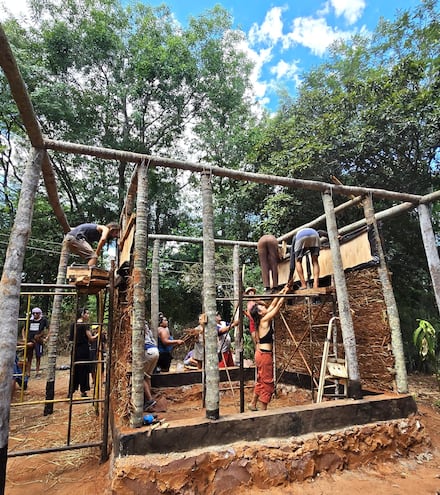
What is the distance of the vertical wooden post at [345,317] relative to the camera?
4.23 meters

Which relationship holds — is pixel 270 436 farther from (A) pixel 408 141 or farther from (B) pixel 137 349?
(A) pixel 408 141

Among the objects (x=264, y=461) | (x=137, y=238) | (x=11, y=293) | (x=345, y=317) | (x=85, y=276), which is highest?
(x=137, y=238)

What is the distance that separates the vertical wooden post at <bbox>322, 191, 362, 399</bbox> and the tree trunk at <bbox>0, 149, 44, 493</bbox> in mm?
4037

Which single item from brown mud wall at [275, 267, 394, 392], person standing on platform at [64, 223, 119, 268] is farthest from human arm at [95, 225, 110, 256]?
brown mud wall at [275, 267, 394, 392]

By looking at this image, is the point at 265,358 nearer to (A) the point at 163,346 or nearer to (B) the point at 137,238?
(B) the point at 137,238

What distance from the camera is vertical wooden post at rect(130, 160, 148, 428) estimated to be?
3.22m

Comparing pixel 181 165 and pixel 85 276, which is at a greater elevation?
pixel 181 165

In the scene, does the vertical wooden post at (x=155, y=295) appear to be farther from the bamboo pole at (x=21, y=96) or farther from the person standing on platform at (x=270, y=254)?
the bamboo pole at (x=21, y=96)

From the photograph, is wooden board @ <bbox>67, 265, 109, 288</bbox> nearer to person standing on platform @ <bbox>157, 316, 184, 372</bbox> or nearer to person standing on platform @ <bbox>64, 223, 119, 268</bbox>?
person standing on platform @ <bbox>64, 223, 119, 268</bbox>

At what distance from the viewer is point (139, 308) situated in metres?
3.39

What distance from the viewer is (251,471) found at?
10.7 ft

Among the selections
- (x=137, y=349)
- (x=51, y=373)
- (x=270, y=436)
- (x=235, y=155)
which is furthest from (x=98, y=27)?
(x=270, y=436)

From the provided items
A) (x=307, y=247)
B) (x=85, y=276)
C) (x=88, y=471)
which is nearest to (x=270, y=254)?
(x=307, y=247)

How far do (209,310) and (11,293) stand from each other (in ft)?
6.83
